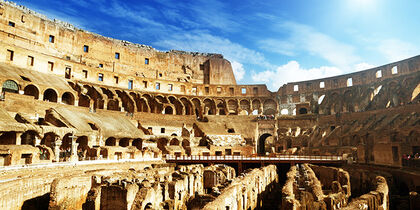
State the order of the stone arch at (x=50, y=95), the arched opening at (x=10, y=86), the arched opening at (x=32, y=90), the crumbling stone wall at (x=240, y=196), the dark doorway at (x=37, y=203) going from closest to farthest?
the crumbling stone wall at (x=240, y=196)
the dark doorway at (x=37, y=203)
the arched opening at (x=10, y=86)
the arched opening at (x=32, y=90)
the stone arch at (x=50, y=95)

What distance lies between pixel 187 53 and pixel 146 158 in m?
37.7

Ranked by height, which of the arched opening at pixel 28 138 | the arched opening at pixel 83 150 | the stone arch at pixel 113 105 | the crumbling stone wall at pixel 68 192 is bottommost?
the crumbling stone wall at pixel 68 192

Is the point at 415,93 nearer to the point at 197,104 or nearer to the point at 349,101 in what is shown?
the point at 349,101

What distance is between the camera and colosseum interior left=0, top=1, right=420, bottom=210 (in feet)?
43.0

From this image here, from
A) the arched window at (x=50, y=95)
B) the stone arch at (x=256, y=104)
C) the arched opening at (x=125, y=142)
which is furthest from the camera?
the stone arch at (x=256, y=104)

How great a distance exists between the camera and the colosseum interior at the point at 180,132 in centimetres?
1310

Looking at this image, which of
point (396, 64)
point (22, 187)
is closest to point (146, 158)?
point (22, 187)

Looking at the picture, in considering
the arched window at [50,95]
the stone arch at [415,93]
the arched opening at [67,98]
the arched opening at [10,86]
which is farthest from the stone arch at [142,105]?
the stone arch at [415,93]

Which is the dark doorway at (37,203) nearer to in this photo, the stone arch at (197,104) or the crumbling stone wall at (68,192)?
the crumbling stone wall at (68,192)

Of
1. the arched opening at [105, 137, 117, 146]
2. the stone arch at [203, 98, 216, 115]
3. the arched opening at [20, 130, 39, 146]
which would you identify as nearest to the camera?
the arched opening at [20, 130, 39, 146]

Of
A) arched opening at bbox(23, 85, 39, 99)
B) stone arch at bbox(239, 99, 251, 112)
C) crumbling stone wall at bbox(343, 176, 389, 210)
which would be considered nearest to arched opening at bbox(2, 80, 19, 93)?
arched opening at bbox(23, 85, 39, 99)

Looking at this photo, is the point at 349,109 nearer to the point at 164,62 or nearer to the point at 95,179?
the point at 164,62

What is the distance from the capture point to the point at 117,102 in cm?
4578

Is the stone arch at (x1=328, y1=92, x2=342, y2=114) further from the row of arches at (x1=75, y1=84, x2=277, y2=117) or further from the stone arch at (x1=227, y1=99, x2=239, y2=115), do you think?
the stone arch at (x1=227, y1=99, x2=239, y2=115)
